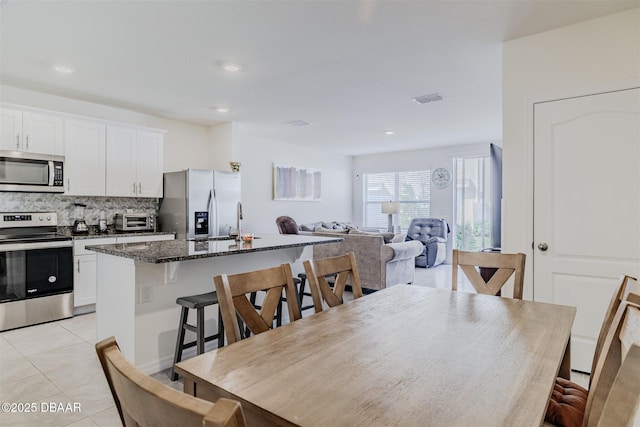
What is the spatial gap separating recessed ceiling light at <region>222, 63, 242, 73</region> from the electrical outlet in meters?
2.17

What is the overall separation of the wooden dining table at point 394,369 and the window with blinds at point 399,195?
7.24 m

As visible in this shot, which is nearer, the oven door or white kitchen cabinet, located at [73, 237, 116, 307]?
the oven door

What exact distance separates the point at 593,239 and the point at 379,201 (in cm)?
685

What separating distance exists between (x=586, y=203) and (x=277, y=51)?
274 centimetres

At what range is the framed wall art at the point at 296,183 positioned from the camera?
775cm

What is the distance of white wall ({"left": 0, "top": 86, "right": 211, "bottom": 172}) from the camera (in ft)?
14.3

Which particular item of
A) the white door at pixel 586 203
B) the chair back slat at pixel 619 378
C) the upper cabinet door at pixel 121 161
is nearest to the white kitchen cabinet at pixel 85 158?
the upper cabinet door at pixel 121 161

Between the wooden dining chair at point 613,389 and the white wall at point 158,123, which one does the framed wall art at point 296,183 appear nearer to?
the white wall at point 158,123

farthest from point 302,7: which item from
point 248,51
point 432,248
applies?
point 432,248

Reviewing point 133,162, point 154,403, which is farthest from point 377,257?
point 154,403

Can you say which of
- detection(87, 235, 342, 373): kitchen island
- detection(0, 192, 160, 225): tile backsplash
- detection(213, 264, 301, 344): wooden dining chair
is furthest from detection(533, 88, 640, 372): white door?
detection(0, 192, 160, 225): tile backsplash

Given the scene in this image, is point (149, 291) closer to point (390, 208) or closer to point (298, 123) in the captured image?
point (298, 123)

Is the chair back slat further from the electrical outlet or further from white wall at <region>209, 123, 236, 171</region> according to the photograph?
white wall at <region>209, 123, 236, 171</region>

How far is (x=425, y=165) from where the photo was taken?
28.6 feet
